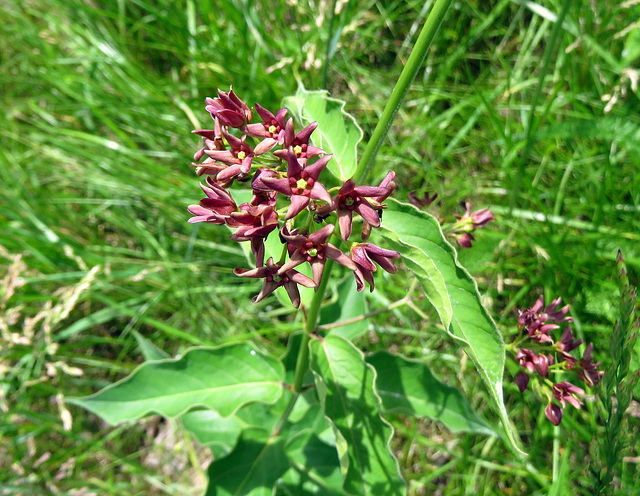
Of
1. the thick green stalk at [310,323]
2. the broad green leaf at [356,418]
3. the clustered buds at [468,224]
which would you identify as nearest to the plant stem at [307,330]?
the thick green stalk at [310,323]

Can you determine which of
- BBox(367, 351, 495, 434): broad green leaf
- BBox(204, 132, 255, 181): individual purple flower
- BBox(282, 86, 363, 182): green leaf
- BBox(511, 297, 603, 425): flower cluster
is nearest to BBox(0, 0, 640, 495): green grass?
BBox(367, 351, 495, 434): broad green leaf

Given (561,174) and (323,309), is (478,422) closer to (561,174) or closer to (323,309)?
(323,309)

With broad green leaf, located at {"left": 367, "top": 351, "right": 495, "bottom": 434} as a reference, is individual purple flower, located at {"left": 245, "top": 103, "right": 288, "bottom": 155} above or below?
above

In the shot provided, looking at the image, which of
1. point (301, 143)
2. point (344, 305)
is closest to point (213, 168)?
point (301, 143)

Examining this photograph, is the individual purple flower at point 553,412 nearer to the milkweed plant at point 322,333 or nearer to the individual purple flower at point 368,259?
the milkweed plant at point 322,333

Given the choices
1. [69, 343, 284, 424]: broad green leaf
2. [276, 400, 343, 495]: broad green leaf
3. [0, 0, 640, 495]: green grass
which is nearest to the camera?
[69, 343, 284, 424]: broad green leaf

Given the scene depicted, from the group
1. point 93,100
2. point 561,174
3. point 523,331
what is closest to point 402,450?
point 523,331

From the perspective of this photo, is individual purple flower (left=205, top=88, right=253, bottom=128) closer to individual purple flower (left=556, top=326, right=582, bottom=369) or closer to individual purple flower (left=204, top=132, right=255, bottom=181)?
individual purple flower (left=204, top=132, right=255, bottom=181)

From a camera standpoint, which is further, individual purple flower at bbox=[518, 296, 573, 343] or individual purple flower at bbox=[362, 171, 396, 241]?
individual purple flower at bbox=[518, 296, 573, 343]
